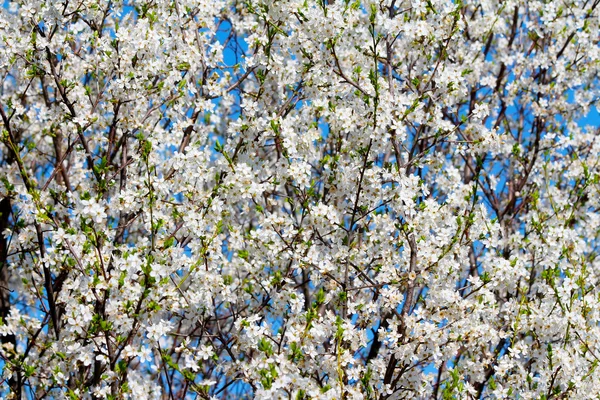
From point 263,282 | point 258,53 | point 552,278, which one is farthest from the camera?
point 258,53

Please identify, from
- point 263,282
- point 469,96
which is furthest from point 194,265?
point 469,96

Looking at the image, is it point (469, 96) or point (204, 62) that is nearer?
point (204, 62)

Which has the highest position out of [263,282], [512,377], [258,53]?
[258,53]

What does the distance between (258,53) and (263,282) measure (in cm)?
222

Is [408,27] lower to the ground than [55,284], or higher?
higher

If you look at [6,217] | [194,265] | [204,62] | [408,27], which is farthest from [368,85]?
[6,217]

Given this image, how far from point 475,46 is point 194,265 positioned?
525cm

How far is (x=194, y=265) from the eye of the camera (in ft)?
20.4

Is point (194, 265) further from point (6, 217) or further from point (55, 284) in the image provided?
point (6, 217)

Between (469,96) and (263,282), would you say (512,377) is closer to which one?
(263,282)

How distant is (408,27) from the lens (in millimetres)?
7227

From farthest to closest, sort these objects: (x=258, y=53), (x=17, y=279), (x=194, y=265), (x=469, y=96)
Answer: (x=469, y=96), (x=17, y=279), (x=258, y=53), (x=194, y=265)

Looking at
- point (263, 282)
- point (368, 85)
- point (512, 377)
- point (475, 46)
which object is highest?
point (475, 46)

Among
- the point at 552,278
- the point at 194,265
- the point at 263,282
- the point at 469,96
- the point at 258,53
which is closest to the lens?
the point at 194,265
